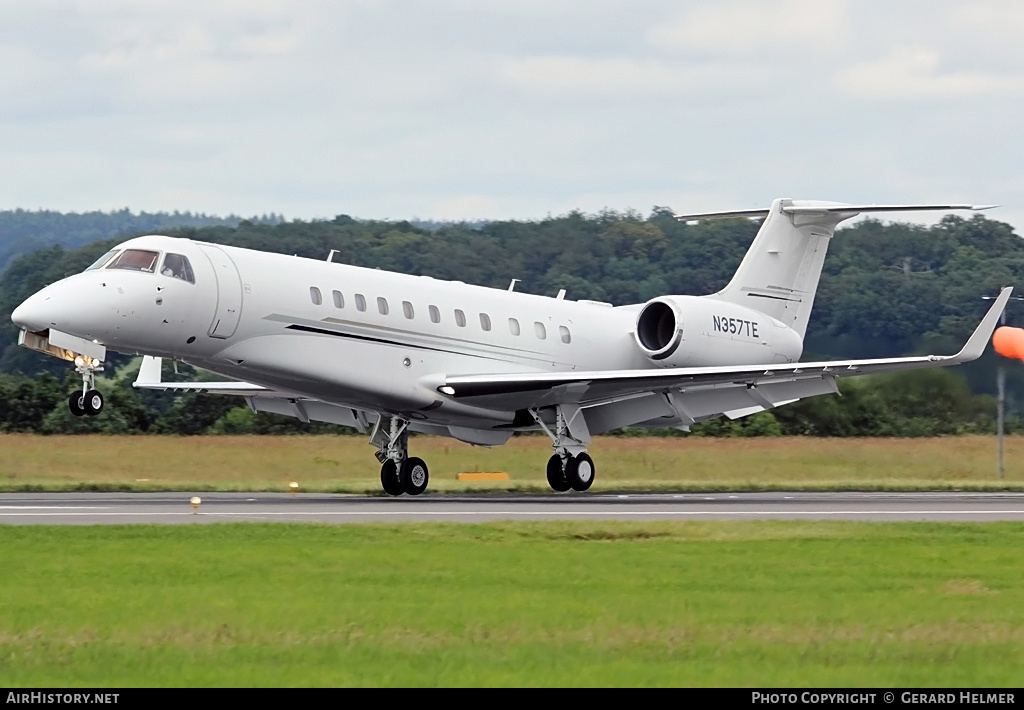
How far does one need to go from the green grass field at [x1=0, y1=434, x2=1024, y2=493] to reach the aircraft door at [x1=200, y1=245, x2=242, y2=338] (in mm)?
7620

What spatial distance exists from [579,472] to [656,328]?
3.96 m

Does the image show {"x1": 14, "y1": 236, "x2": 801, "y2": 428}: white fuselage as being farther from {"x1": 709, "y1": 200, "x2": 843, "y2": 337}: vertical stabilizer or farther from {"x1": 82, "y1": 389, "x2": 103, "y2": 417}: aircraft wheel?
{"x1": 709, "y1": 200, "x2": 843, "y2": 337}: vertical stabilizer

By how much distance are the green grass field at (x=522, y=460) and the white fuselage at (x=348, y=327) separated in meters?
3.23

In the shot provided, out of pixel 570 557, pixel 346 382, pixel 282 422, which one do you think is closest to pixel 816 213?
pixel 346 382

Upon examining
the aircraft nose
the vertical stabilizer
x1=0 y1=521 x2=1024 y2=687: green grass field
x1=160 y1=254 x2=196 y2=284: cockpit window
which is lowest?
x1=0 y1=521 x2=1024 y2=687: green grass field

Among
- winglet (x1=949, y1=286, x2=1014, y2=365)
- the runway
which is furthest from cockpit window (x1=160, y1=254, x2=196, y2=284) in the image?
winglet (x1=949, y1=286, x2=1014, y2=365)

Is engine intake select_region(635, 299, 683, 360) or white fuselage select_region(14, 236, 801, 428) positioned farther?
engine intake select_region(635, 299, 683, 360)

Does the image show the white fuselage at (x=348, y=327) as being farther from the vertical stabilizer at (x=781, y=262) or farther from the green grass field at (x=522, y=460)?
the green grass field at (x=522, y=460)

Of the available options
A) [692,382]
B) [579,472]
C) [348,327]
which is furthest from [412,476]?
[692,382]

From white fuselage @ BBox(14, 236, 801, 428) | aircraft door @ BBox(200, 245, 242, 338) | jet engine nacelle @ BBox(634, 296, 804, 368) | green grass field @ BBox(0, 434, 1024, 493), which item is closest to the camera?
white fuselage @ BBox(14, 236, 801, 428)

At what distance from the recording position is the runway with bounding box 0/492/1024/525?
2027 centimetres

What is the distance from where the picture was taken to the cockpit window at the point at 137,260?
912 inches
